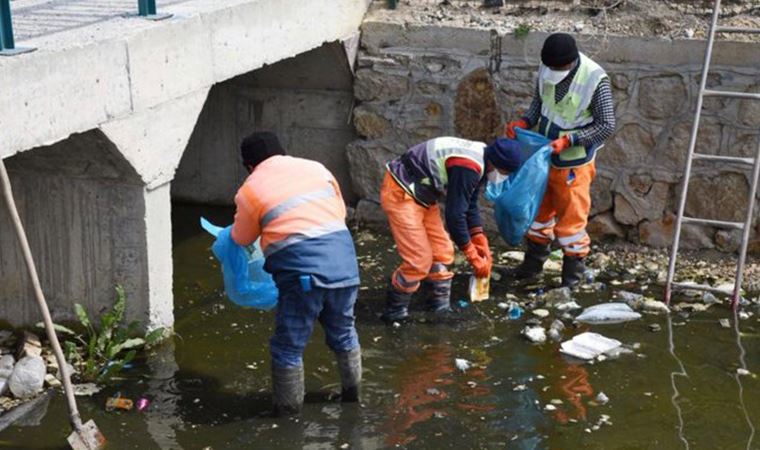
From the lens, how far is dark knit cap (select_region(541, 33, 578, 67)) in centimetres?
779

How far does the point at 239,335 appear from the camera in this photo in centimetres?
764

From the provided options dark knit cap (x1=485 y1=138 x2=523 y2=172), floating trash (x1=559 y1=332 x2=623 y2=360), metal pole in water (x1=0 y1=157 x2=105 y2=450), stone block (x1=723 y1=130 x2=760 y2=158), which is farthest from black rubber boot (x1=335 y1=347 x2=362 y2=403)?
stone block (x1=723 y1=130 x2=760 y2=158)

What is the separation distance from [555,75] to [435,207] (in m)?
1.25

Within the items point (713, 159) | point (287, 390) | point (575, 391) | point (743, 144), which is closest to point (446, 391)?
point (575, 391)

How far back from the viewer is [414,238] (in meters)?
7.56

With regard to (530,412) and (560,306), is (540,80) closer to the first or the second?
(560,306)

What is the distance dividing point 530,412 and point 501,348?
2.98ft

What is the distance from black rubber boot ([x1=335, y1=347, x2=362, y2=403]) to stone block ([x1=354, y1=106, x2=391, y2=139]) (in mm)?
3450

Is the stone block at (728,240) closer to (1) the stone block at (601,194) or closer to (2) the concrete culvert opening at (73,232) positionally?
(1) the stone block at (601,194)

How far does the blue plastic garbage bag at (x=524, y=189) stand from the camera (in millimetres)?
7902

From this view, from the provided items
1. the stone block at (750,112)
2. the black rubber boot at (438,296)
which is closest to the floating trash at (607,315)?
the black rubber boot at (438,296)

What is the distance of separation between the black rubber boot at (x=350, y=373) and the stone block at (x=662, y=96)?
3.50m

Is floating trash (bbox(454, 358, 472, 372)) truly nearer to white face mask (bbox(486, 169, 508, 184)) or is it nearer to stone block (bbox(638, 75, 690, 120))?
white face mask (bbox(486, 169, 508, 184))

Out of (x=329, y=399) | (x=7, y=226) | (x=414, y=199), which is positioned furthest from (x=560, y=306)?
(x=7, y=226)
